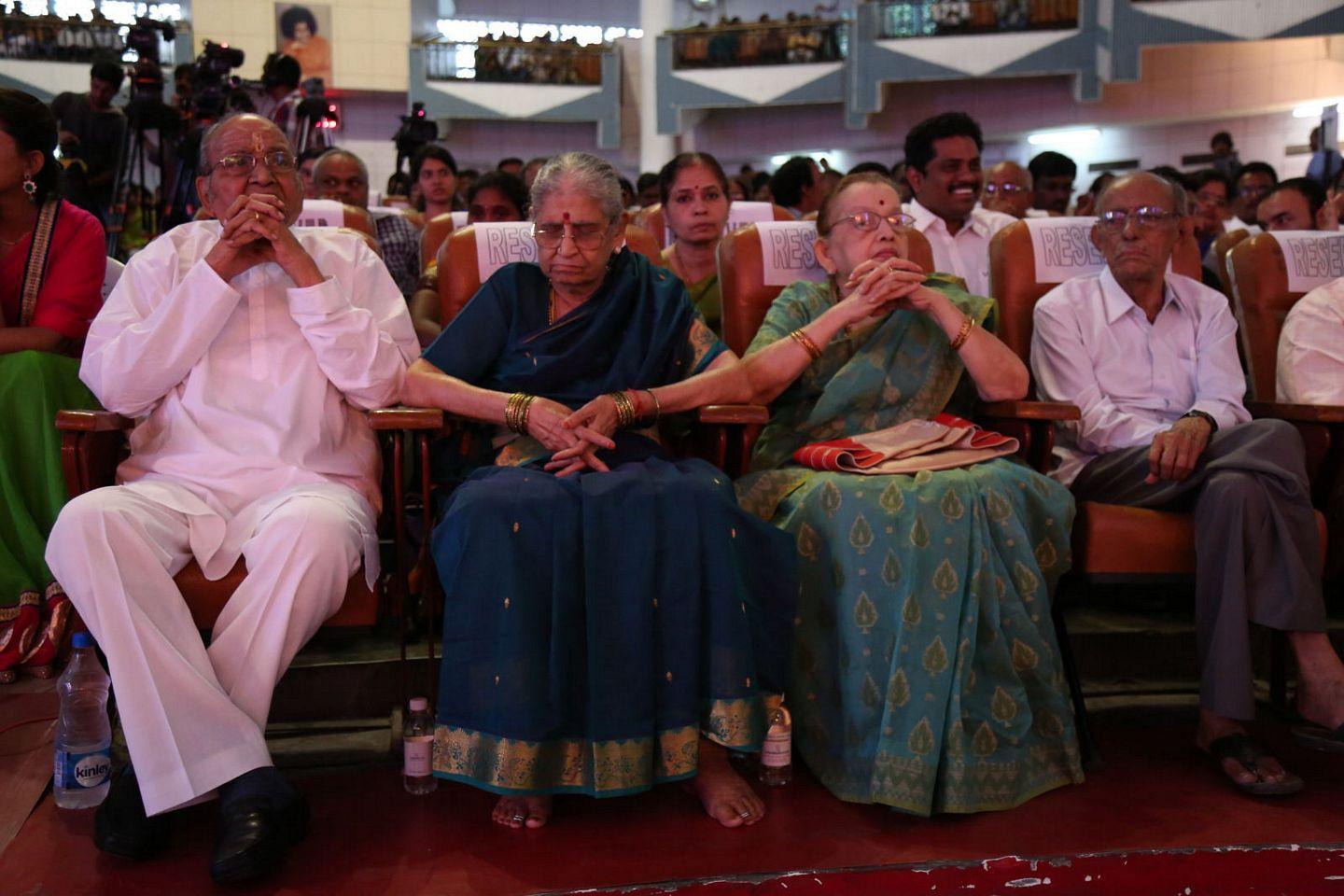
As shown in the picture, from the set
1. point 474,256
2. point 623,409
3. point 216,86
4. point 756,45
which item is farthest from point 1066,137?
point 623,409

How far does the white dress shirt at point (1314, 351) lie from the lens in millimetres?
2678

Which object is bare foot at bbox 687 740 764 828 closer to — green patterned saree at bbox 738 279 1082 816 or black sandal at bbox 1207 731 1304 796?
green patterned saree at bbox 738 279 1082 816

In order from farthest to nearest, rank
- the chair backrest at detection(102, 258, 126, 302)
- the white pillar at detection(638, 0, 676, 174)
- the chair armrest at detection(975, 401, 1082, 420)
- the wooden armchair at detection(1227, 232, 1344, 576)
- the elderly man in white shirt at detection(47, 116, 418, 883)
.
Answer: the white pillar at detection(638, 0, 676, 174) < the wooden armchair at detection(1227, 232, 1344, 576) < the chair backrest at detection(102, 258, 126, 302) < the chair armrest at detection(975, 401, 1082, 420) < the elderly man in white shirt at detection(47, 116, 418, 883)

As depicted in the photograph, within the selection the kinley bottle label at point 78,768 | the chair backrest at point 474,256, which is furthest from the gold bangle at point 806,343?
the kinley bottle label at point 78,768

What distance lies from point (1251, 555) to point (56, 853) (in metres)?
2.22

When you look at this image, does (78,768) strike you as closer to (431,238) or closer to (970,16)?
(431,238)

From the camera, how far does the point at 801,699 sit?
7.11 ft

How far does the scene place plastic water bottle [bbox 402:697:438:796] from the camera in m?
2.08

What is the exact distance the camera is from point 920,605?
6.66 ft

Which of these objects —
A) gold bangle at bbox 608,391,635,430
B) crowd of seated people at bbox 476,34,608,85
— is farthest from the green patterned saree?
crowd of seated people at bbox 476,34,608,85

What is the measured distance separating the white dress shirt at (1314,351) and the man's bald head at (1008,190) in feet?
6.58

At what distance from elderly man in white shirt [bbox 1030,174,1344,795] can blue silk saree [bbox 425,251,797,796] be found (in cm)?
86

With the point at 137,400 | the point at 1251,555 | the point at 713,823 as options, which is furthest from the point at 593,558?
the point at 1251,555

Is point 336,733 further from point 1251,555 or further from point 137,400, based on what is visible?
point 1251,555
